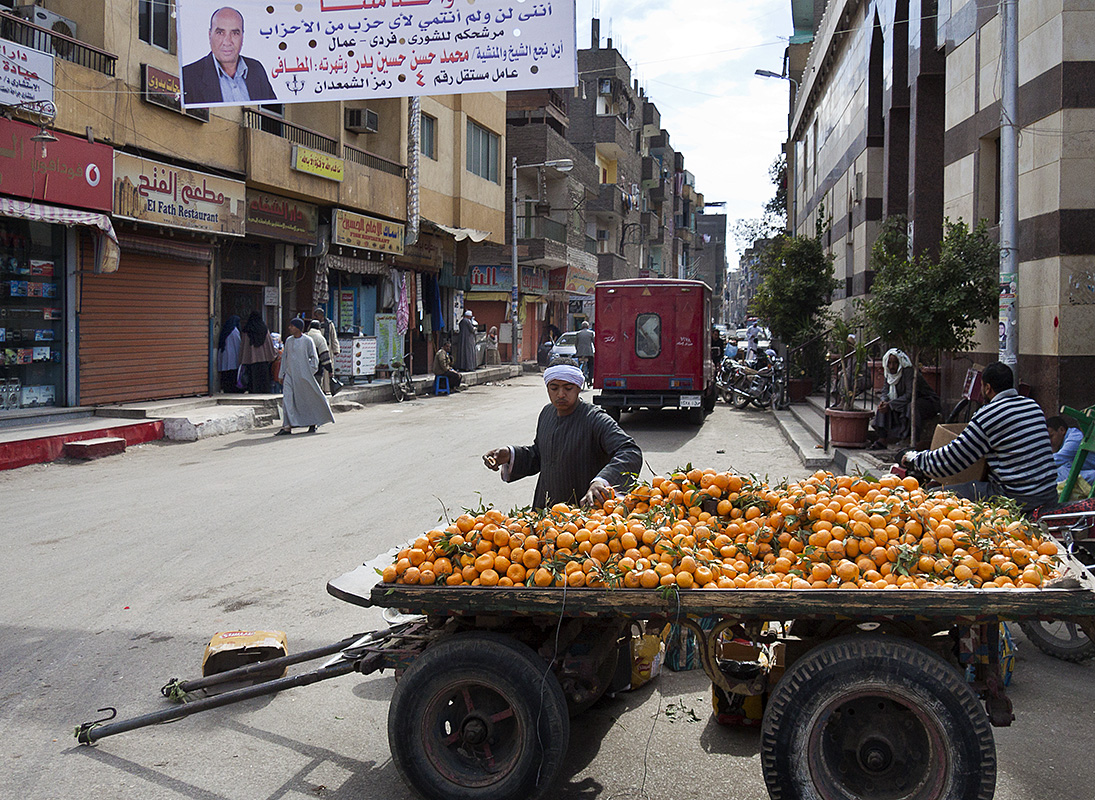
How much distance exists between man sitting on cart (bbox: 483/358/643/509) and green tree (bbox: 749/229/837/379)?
17.4m

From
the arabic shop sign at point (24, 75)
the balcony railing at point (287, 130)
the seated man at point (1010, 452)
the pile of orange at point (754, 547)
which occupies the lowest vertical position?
the pile of orange at point (754, 547)

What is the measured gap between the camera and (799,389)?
2192 cm

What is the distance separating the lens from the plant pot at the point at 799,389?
21.9 metres

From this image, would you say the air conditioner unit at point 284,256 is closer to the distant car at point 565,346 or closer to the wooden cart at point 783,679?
the distant car at point 565,346

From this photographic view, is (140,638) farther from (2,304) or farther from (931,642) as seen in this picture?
(2,304)

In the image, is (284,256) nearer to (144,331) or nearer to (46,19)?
(144,331)

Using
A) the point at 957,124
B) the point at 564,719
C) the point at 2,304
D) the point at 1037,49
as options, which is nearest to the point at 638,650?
the point at 564,719

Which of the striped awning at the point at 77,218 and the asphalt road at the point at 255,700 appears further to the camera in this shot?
the striped awning at the point at 77,218

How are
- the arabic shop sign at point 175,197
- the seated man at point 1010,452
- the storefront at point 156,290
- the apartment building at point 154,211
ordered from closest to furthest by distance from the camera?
the seated man at point 1010,452 → the apartment building at point 154,211 → the arabic shop sign at point 175,197 → the storefront at point 156,290

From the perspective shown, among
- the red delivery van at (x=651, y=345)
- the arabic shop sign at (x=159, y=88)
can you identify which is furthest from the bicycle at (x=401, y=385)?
the arabic shop sign at (x=159, y=88)

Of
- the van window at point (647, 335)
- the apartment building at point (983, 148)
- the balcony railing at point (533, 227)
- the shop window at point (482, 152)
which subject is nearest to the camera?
the apartment building at point (983, 148)

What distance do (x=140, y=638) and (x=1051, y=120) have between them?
979 cm

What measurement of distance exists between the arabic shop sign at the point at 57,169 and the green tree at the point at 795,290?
13.9 m

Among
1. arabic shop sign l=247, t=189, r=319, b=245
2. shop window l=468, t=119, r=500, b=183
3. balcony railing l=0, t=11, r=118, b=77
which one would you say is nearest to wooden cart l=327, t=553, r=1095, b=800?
balcony railing l=0, t=11, r=118, b=77
